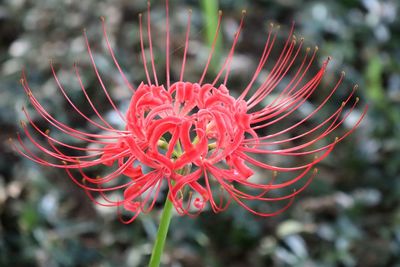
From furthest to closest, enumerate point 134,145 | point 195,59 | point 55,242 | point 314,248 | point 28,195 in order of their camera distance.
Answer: point 195,59 < point 314,248 < point 28,195 < point 55,242 < point 134,145

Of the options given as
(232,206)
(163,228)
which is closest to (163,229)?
(163,228)

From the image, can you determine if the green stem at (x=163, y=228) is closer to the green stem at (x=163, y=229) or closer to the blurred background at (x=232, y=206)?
the green stem at (x=163, y=229)

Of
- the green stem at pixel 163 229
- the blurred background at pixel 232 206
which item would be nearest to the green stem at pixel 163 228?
the green stem at pixel 163 229

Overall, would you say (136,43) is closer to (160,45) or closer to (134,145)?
(160,45)

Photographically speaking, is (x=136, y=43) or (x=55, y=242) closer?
(x=55, y=242)

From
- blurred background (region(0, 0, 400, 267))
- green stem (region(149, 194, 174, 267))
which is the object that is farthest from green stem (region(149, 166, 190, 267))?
blurred background (region(0, 0, 400, 267))

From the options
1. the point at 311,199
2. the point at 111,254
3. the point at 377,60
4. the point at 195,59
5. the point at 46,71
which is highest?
the point at 377,60

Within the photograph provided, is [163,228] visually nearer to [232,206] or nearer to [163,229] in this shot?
[163,229]

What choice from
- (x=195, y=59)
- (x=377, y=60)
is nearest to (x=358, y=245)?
(x=377, y=60)

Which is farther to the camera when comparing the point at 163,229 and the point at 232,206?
the point at 232,206
